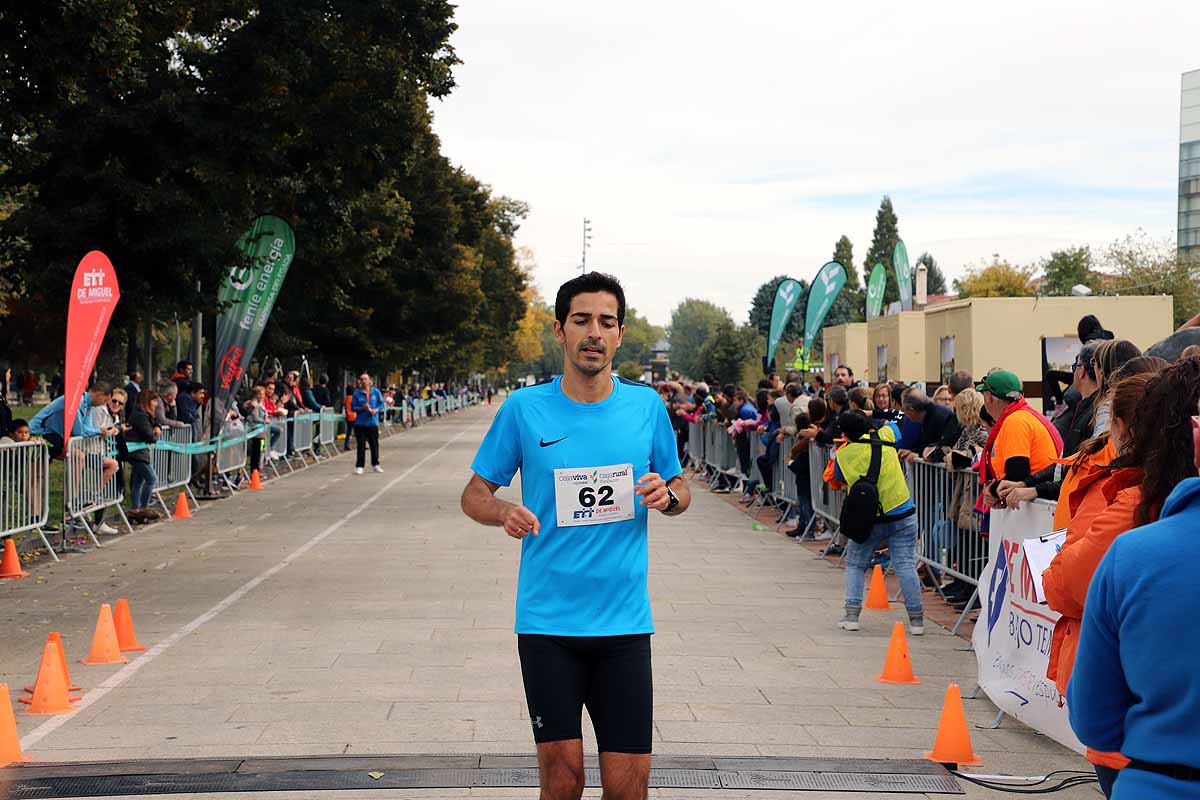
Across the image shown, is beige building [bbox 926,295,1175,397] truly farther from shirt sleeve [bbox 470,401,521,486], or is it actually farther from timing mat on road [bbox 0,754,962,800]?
shirt sleeve [bbox 470,401,521,486]

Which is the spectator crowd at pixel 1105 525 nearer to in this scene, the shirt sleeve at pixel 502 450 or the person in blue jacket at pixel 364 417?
the shirt sleeve at pixel 502 450

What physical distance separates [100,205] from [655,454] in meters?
Answer: 16.9

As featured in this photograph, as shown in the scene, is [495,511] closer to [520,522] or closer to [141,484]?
[520,522]

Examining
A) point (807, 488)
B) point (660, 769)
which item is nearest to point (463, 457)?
point (807, 488)

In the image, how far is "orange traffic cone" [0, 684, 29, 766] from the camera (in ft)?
20.8

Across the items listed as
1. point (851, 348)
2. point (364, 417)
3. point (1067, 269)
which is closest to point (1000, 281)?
point (1067, 269)

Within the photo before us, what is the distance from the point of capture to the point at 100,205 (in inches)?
765

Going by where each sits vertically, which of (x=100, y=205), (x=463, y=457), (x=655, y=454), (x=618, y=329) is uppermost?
(x=100, y=205)

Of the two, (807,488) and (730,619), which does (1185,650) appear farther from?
(807,488)

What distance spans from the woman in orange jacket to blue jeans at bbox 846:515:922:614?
16.6 ft

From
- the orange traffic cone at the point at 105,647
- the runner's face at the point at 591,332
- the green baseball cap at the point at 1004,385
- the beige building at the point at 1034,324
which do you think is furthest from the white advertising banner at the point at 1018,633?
the beige building at the point at 1034,324

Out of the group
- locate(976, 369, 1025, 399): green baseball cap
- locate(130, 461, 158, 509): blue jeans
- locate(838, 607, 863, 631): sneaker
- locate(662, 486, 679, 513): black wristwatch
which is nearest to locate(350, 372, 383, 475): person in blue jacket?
locate(130, 461, 158, 509): blue jeans

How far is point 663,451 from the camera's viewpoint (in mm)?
4418

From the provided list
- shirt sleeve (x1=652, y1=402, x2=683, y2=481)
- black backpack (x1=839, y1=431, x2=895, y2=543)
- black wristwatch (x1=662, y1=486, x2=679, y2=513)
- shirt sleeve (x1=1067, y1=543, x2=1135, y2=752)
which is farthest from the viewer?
black backpack (x1=839, y1=431, x2=895, y2=543)
